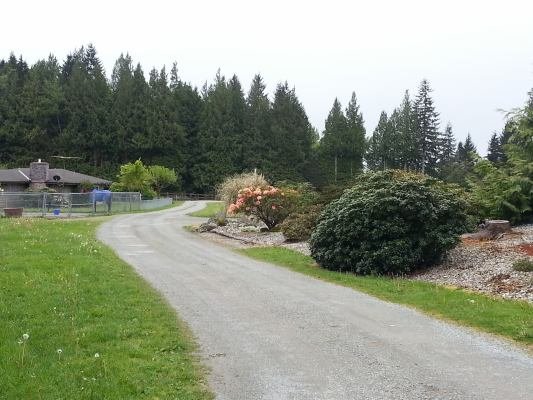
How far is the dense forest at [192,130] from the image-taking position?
3317 inches

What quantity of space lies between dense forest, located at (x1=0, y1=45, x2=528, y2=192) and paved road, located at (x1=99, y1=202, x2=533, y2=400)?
240ft

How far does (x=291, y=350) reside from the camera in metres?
6.77

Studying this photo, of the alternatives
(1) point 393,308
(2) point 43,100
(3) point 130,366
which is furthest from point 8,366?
(2) point 43,100

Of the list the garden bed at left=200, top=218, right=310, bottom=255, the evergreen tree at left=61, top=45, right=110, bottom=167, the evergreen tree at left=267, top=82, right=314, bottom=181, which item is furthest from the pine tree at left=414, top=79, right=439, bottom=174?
the garden bed at left=200, top=218, right=310, bottom=255

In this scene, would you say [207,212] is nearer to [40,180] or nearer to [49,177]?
[40,180]

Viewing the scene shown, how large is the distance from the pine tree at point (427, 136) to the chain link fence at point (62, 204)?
185 feet

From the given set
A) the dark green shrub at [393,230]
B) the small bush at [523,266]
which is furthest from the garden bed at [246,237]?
the small bush at [523,266]

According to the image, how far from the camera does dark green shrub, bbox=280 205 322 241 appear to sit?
20.9m

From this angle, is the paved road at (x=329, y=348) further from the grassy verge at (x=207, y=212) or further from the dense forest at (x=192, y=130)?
the dense forest at (x=192, y=130)

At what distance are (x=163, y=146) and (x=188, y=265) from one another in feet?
236

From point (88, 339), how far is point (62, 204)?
3634cm

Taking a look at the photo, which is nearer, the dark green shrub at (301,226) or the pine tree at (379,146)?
the dark green shrub at (301,226)

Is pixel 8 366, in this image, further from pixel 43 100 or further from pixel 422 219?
pixel 43 100

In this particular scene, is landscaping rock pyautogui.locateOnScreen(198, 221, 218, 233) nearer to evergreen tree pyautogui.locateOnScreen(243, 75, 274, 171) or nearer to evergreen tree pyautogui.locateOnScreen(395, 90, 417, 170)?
evergreen tree pyautogui.locateOnScreen(243, 75, 274, 171)
